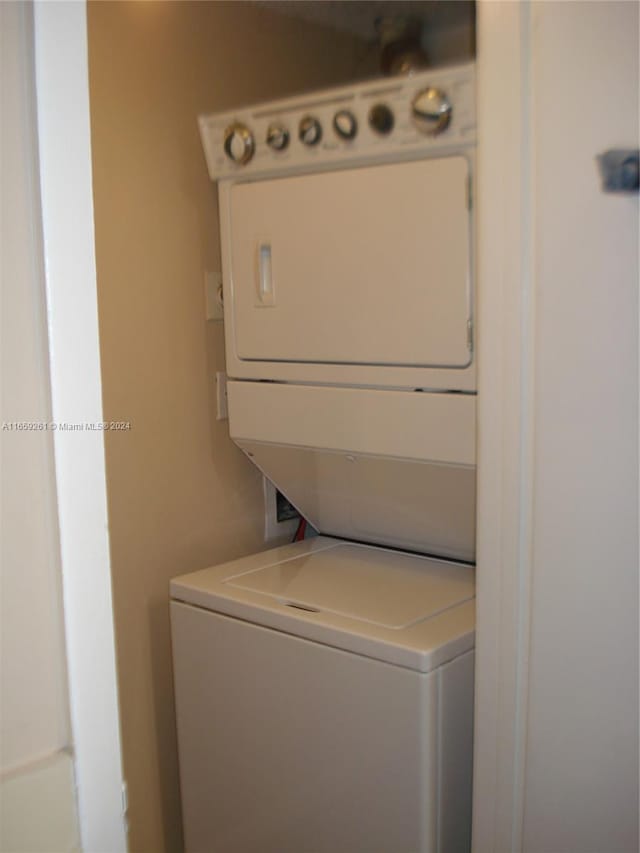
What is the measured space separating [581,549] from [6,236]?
3.06 feet

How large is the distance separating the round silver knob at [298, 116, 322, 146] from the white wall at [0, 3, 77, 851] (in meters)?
1.22

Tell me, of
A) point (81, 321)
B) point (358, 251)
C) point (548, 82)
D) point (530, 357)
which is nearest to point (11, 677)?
point (81, 321)

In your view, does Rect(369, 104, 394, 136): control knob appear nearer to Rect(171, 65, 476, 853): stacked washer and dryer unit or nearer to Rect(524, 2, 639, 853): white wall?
Rect(171, 65, 476, 853): stacked washer and dryer unit

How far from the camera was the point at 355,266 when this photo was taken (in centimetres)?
170

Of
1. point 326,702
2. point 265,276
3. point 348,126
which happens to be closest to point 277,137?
A: point 348,126

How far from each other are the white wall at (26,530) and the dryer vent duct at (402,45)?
5.12 ft

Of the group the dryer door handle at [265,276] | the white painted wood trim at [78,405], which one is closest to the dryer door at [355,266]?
the dryer door handle at [265,276]

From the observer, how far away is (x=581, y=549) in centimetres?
119

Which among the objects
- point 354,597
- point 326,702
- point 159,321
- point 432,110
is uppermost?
point 432,110

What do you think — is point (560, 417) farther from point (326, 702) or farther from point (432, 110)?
point (326, 702)

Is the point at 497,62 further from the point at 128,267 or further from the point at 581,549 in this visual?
the point at 128,267

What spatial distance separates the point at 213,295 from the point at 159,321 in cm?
18

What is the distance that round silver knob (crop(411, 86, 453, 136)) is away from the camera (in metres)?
1.49

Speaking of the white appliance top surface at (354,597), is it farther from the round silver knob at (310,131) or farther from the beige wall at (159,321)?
the round silver knob at (310,131)
